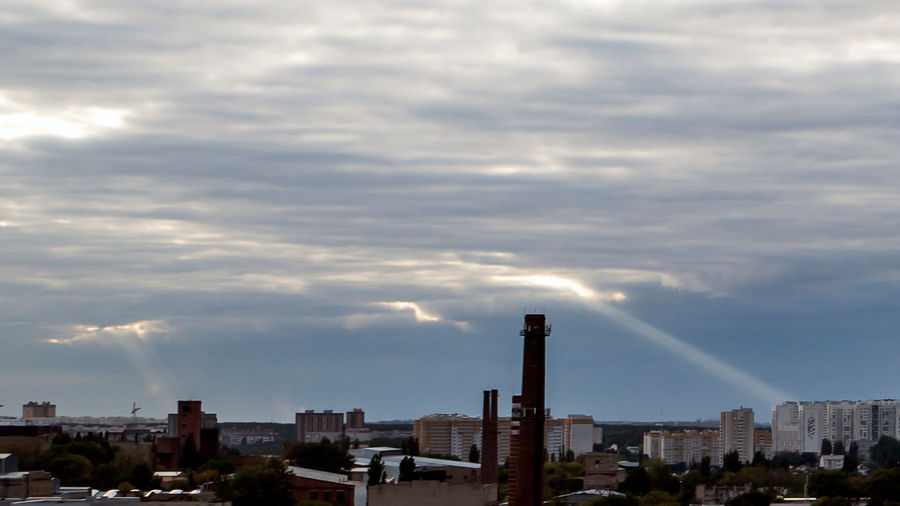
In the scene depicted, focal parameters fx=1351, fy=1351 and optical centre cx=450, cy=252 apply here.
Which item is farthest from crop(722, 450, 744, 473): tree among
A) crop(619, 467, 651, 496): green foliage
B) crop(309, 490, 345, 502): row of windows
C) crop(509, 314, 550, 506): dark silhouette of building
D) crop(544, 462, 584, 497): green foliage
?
crop(509, 314, 550, 506): dark silhouette of building

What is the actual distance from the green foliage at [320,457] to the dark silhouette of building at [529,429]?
5080 cm

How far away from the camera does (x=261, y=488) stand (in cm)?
8169

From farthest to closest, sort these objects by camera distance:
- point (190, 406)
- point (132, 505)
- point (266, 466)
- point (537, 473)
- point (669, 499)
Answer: point (190, 406) → point (669, 499) → point (266, 466) → point (132, 505) → point (537, 473)

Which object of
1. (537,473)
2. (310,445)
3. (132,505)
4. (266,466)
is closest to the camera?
(537,473)

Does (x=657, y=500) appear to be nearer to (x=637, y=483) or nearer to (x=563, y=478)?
(x=637, y=483)

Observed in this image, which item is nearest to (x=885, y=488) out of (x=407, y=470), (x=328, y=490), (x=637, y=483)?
(x=637, y=483)

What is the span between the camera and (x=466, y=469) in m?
113

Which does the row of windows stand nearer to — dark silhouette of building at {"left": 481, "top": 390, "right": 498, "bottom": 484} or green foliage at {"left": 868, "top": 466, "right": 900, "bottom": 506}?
dark silhouette of building at {"left": 481, "top": 390, "right": 498, "bottom": 484}

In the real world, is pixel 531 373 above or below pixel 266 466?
above

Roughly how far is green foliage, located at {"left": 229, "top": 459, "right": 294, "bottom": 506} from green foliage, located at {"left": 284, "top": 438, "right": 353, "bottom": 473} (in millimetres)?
22303

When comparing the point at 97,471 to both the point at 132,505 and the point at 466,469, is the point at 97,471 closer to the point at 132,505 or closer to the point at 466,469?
the point at 466,469

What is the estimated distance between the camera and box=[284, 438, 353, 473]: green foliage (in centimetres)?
10762

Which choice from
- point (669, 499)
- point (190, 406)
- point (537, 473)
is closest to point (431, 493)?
point (537, 473)

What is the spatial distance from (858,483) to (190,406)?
223 feet
